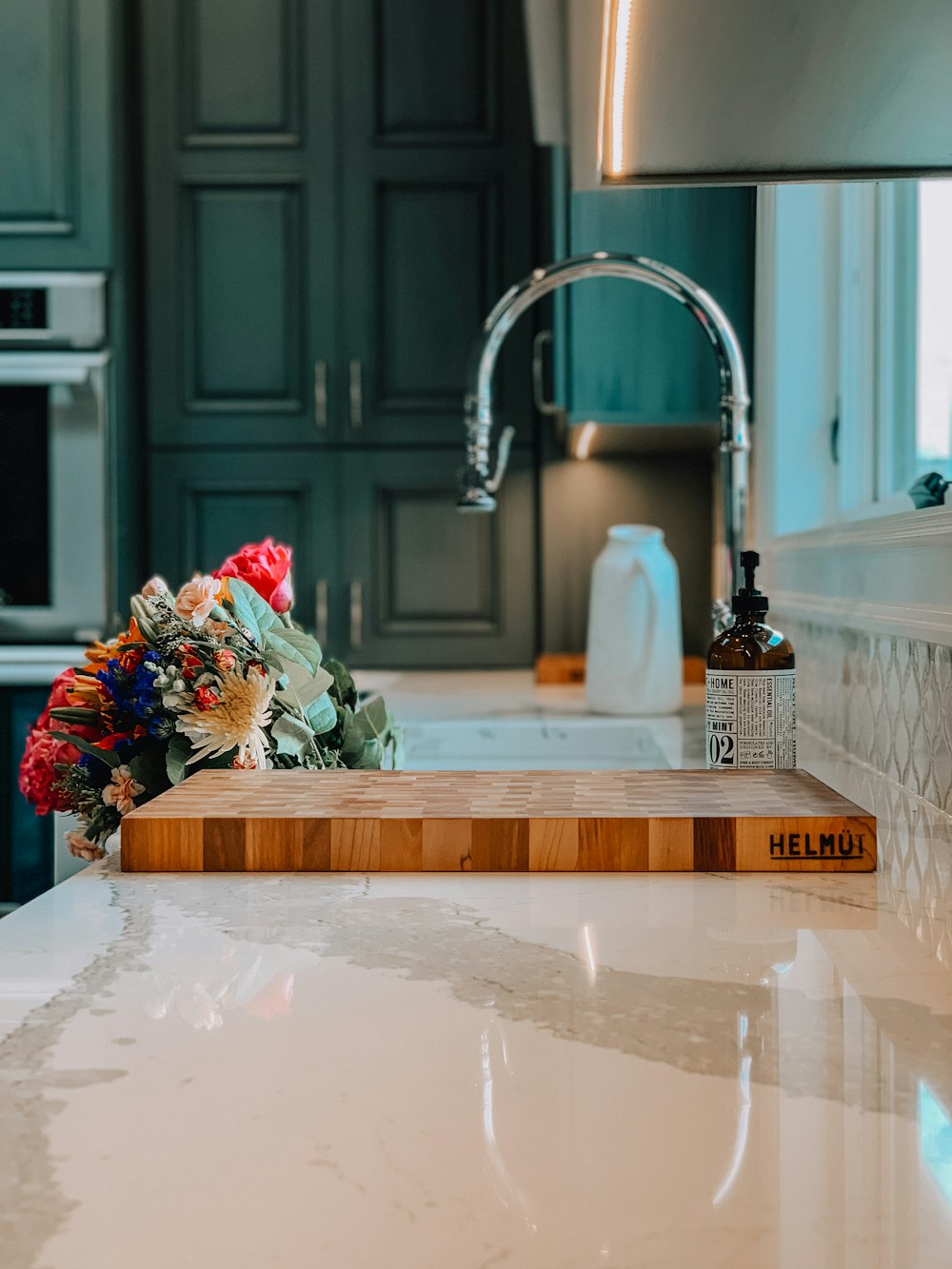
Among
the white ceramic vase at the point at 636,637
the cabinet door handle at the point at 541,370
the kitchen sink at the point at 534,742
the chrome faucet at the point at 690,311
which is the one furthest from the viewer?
the cabinet door handle at the point at 541,370

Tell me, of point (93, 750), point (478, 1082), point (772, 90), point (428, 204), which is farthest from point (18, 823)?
point (478, 1082)

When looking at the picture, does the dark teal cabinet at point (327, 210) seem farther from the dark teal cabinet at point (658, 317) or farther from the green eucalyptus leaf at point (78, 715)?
the green eucalyptus leaf at point (78, 715)

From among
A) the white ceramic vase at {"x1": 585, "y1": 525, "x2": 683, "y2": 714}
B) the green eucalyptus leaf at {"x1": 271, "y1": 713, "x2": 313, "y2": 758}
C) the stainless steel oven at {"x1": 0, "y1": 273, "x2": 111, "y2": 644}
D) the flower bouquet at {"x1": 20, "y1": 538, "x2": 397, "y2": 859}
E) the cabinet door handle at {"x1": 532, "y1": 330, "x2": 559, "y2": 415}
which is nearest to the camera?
the flower bouquet at {"x1": 20, "y1": 538, "x2": 397, "y2": 859}

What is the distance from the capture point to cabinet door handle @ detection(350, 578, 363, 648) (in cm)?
263

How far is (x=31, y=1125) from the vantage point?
358mm

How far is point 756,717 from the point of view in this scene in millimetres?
904

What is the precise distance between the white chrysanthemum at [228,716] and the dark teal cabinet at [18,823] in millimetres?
1646

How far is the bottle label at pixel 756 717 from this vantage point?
898mm

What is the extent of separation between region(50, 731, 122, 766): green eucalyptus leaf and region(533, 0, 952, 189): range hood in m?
0.49

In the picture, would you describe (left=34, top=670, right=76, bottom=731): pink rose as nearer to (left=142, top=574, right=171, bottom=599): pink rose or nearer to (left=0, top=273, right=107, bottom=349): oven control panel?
(left=142, top=574, right=171, bottom=599): pink rose

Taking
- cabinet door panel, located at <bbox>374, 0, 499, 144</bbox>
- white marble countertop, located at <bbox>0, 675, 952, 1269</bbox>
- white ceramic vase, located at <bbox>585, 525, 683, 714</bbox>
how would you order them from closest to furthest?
white marble countertop, located at <bbox>0, 675, 952, 1269</bbox>
white ceramic vase, located at <bbox>585, 525, 683, 714</bbox>
cabinet door panel, located at <bbox>374, 0, 499, 144</bbox>

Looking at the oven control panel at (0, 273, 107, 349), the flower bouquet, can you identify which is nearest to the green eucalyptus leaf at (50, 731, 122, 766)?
the flower bouquet

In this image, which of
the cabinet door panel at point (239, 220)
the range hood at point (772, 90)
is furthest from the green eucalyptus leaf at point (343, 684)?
the cabinet door panel at point (239, 220)

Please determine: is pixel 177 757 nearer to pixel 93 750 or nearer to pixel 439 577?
pixel 93 750
